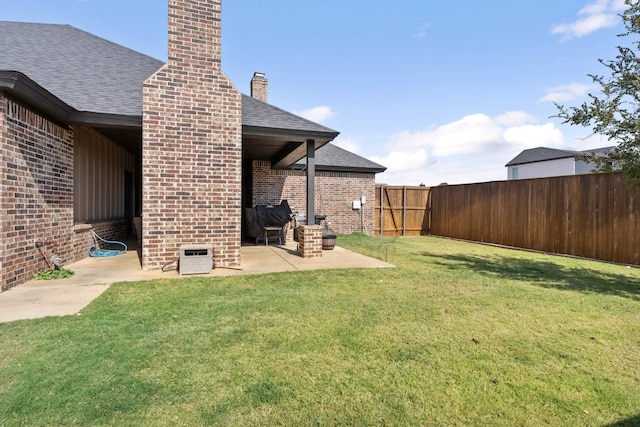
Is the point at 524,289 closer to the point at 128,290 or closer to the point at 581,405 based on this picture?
the point at 581,405

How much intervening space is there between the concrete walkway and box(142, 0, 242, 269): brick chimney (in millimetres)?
531

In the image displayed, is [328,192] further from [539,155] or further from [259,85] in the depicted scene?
[539,155]

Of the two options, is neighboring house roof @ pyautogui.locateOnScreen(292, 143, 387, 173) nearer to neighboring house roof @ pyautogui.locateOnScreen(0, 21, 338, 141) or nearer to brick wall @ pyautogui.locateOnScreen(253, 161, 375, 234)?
brick wall @ pyautogui.locateOnScreen(253, 161, 375, 234)

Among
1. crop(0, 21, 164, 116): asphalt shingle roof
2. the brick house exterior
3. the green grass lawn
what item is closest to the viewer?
the green grass lawn

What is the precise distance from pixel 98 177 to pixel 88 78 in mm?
2333

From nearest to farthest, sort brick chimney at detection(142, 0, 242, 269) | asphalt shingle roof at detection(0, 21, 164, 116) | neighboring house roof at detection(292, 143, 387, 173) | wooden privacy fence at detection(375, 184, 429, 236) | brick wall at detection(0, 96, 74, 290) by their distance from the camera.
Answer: brick wall at detection(0, 96, 74, 290)
brick chimney at detection(142, 0, 242, 269)
asphalt shingle roof at detection(0, 21, 164, 116)
neighboring house roof at detection(292, 143, 387, 173)
wooden privacy fence at detection(375, 184, 429, 236)

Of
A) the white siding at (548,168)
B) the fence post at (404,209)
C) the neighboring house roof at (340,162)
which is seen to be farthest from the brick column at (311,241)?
the white siding at (548,168)

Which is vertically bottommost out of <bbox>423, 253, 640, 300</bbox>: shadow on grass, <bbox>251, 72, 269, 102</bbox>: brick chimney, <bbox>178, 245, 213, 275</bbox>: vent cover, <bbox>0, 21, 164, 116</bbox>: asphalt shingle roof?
<bbox>423, 253, 640, 300</bbox>: shadow on grass

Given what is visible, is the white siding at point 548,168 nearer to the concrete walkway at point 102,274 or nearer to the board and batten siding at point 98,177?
the concrete walkway at point 102,274

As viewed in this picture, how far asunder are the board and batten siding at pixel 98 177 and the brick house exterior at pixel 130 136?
0.15 ft

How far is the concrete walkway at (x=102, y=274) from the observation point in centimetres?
370

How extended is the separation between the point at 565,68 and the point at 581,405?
8.30m

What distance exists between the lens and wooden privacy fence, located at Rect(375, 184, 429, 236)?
14.4 metres

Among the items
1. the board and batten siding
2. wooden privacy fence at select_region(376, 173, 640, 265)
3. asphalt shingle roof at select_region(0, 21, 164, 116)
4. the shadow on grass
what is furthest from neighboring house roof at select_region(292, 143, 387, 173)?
the shadow on grass
